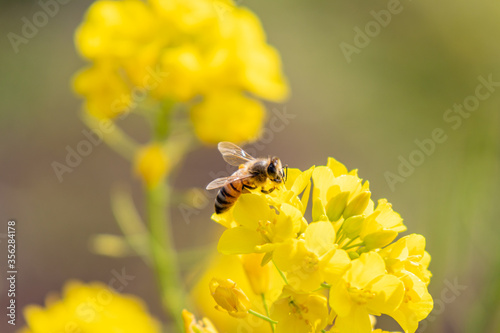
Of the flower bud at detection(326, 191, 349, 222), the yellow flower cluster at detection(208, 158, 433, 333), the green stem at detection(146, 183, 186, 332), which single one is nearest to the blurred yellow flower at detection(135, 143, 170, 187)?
the green stem at detection(146, 183, 186, 332)

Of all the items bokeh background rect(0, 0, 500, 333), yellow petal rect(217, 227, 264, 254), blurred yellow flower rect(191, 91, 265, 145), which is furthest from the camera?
bokeh background rect(0, 0, 500, 333)

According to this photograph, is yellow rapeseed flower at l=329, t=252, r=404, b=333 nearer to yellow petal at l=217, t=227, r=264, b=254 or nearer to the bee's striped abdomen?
yellow petal at l=217, t=227, r=264, b=254

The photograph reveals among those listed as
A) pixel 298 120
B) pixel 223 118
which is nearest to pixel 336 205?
pixel 223 118

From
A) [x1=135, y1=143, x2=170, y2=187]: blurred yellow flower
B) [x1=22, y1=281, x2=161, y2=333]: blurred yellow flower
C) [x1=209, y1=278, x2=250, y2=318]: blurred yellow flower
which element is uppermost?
[x1=209, y1=278, x2=250, y2=318]: blurred yellow flower

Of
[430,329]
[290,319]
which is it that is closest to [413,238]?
[290,319]

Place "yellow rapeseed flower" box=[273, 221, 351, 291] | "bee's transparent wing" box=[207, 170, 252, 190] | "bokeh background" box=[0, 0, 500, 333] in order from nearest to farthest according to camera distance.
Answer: "yellow rapeseed flower" box=[273, 221, 351, 291] < "bee's transparent wing" box=[207, 170, 252, 190] < "bokeh background" box=[0, 0, 500, 333]

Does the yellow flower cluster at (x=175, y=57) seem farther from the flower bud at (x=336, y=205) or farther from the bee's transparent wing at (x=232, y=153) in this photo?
the flower bud at (x=336, y=205)
